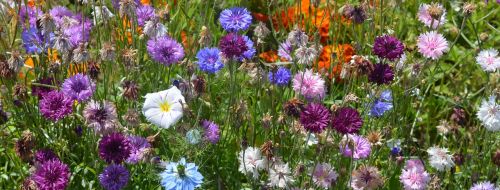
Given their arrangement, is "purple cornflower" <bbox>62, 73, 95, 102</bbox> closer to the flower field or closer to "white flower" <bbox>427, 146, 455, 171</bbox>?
the flower field

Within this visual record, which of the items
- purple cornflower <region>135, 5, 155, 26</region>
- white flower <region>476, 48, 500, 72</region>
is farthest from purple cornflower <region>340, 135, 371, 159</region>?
purple cornflower <region>135, 5, 155, 26</region>

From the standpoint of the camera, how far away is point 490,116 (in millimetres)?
2332

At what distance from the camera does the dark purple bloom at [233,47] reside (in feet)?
6.88

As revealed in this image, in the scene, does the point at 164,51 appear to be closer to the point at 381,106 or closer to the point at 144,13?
the point at 144,13

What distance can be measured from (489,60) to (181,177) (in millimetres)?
1159

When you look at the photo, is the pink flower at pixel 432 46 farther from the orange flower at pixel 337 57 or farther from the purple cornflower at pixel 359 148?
the orange flower at pixel 337 57

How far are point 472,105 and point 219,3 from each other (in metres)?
1.11

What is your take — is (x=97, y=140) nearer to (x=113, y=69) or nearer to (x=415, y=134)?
(x=113, y=69)

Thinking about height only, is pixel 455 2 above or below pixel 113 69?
above

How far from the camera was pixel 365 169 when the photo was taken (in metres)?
2.11

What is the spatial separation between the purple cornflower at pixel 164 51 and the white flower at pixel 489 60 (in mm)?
943

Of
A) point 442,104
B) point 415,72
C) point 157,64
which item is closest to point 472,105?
point 442,104

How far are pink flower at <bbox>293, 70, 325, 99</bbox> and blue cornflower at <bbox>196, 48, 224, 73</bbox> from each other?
10.5 inches

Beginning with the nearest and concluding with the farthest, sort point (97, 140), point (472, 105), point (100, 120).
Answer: point (100, 120) < point (97, 140) < point (472, 105)
